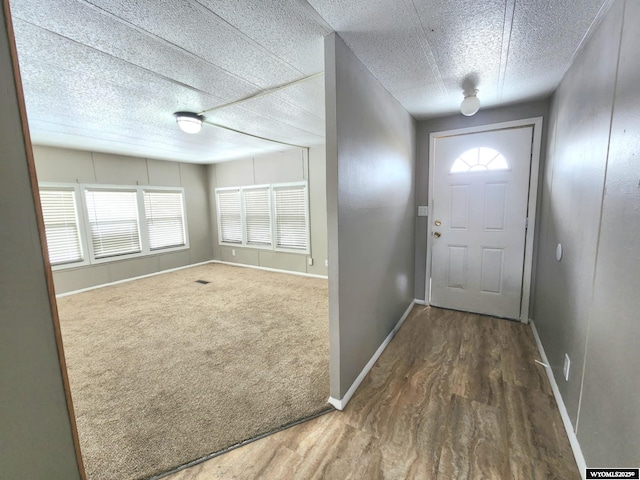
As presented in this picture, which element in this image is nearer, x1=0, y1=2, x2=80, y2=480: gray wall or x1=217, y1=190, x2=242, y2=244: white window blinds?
x1=0, y1=2, x2=80, y2=480: gray wall

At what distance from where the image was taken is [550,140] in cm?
245

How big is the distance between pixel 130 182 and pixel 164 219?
3.06 feet

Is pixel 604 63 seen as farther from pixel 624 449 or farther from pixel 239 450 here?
pixel 239 450

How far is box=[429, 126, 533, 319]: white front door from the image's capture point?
2838 mm

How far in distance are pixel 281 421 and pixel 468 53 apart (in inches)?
107

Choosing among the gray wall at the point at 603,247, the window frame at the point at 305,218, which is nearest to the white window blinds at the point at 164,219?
the window frame at the point at 305,218

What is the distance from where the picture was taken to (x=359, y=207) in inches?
75.7

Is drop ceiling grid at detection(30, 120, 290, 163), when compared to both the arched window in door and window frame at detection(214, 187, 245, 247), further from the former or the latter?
the arched window in door

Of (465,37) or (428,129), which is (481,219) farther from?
(465,37)

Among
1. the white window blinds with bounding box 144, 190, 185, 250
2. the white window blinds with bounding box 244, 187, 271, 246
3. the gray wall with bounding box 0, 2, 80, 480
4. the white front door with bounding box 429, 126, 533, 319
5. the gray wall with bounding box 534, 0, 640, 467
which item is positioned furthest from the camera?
the white window blinds with bounding box 244, 187, 271, 246

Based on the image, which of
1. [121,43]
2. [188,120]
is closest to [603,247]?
[121,43]

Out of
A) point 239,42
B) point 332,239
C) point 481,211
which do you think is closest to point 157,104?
point 239,42

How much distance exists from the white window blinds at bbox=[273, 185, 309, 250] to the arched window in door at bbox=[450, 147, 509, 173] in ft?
8.67

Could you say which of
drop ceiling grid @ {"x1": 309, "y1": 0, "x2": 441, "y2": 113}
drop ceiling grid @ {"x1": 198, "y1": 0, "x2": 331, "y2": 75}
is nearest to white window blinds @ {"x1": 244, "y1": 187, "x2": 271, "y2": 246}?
drop ceiling grid @ {"x1": 309, "y1": 0, "x2": 441, "y2": 113}
